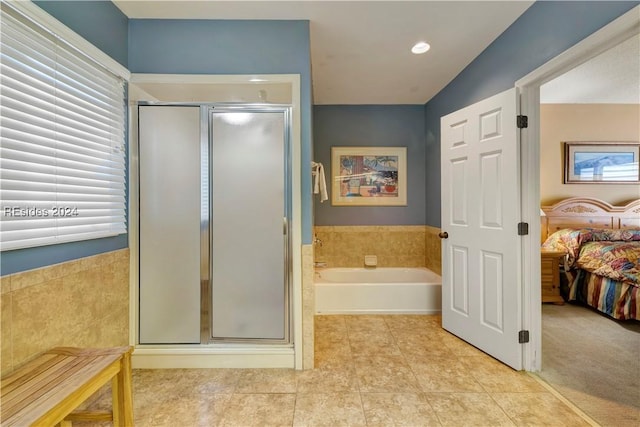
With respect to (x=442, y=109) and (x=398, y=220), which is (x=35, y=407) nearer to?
(x=398, y=220)

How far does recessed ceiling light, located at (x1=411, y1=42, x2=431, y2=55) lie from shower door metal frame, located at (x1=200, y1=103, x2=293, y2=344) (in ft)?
4.15

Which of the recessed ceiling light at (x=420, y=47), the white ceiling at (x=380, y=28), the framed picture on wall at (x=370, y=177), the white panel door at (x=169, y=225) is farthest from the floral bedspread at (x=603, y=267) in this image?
the white panel door at (x=169, y=225)

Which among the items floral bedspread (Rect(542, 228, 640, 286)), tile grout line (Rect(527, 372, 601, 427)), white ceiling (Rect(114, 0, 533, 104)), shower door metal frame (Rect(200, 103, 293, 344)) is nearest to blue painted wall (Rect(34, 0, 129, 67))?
white ceiling (Rect(114, 0, 533, 104))

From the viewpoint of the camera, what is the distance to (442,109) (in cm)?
312

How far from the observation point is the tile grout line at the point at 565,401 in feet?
4.75

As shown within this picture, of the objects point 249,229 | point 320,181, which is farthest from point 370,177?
point 249,229

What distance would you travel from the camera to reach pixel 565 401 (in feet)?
5.22

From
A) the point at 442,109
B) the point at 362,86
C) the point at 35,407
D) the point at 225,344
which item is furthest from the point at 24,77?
the point at 442,109

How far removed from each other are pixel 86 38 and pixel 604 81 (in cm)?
494

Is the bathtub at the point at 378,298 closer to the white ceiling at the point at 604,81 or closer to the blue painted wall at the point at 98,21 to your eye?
the white ceiling at the point at 604,81

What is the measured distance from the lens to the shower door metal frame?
1950mm

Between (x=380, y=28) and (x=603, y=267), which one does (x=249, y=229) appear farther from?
(x=603, y=267)

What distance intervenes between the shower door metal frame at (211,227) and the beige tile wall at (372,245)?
166cm

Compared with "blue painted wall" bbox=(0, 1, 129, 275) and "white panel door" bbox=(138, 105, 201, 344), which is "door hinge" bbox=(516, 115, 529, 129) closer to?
"white panel door" bbox=(138, 105, 201, 344)
